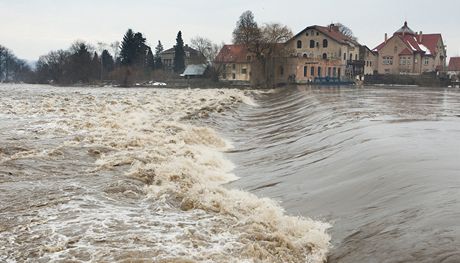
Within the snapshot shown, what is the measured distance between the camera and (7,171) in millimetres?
9586

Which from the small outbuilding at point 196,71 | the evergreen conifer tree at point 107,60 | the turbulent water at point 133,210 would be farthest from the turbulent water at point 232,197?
the evergreen conifer tree at point 107,60

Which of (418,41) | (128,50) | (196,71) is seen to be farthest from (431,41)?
(128,50)

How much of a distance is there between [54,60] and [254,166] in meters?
105

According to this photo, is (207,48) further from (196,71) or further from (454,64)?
(454,64)

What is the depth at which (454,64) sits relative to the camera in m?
95.2

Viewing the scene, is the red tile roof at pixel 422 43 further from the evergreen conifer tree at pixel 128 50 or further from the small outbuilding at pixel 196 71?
the evergreen conifer tree at pixel 128 50

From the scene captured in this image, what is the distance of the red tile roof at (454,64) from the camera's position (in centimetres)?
9355

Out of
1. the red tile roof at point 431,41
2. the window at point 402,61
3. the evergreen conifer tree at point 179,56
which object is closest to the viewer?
the window at point 402,61

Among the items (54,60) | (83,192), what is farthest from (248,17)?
(83,192)

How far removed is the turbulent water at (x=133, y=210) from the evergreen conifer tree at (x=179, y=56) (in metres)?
104

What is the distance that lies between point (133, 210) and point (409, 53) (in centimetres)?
8315

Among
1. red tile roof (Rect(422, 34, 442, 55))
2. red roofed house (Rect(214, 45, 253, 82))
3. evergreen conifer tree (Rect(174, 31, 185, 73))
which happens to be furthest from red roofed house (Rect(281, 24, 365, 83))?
evergreen conifer tree (Rect(174, 31, 185, 73))

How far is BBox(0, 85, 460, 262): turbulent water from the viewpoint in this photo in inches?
227

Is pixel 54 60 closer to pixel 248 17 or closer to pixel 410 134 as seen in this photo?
pixel 248 17
